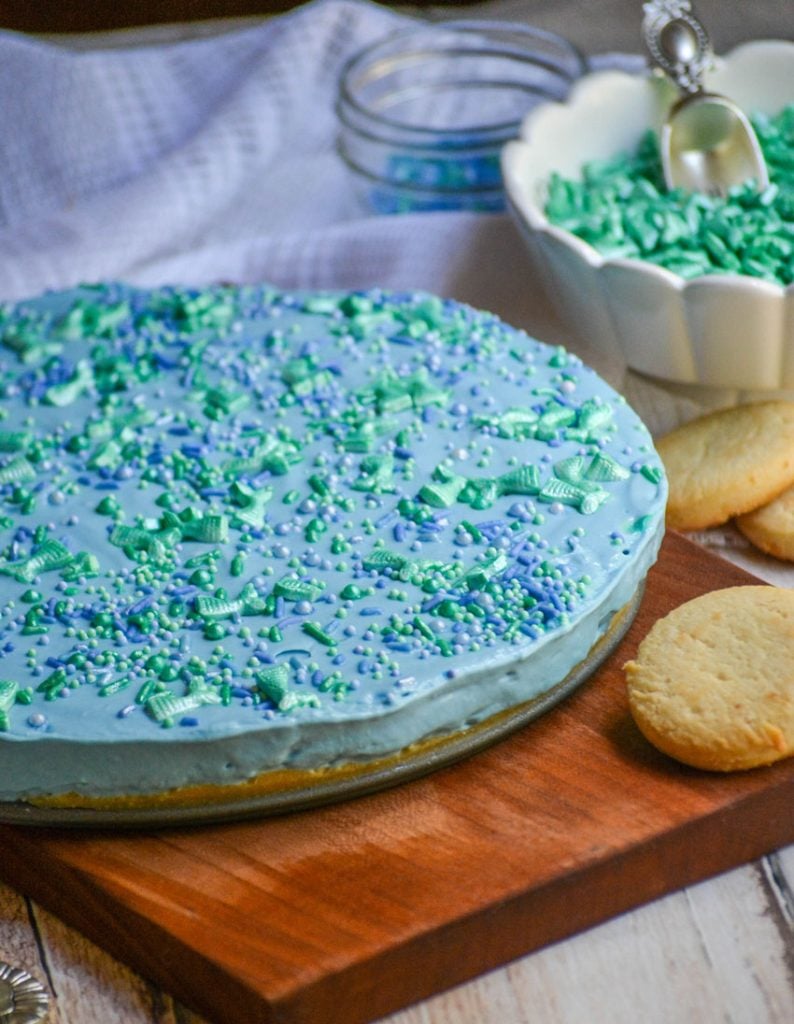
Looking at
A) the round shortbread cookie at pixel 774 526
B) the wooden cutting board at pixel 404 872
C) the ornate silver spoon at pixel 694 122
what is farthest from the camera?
the ornate silver spoon at pixel 694 122

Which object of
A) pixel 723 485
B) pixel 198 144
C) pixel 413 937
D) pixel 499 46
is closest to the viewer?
pixel 413 937

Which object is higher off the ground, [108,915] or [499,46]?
[499,46]

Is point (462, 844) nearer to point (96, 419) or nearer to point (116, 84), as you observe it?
point (96, 419)

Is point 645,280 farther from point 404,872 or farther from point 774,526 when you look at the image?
point 404,872

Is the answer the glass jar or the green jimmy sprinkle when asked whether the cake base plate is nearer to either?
the green jimmy sprinkle

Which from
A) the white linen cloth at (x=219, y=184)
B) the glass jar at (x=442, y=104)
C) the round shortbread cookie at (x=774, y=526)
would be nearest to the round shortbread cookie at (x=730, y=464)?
the round shortbread cookie at (x=774, y=526)

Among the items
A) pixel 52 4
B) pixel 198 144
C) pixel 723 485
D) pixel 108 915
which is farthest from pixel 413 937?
pixel 52 4

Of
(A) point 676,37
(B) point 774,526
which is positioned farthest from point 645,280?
(A) point 676,37

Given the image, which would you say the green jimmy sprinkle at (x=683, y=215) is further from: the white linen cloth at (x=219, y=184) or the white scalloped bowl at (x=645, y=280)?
the white linen cloth at (x=219, y=184)
